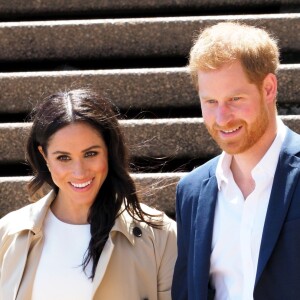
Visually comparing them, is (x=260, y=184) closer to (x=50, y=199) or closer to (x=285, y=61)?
(x=50, y=199)

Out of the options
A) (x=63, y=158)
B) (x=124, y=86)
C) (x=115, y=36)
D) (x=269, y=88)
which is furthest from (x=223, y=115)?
(x=115, y=36)

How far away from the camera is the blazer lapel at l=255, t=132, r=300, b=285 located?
2375 mm

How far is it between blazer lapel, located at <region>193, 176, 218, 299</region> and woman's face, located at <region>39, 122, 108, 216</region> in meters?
0.48

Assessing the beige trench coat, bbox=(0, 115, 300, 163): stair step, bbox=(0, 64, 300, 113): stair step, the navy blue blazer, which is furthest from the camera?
bbox=(0, 64, 300, 113): stair step

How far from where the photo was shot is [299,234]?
2.35 m

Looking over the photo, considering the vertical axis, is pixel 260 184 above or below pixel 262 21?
below

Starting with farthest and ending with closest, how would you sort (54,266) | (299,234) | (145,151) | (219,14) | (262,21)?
(219,14), (262,21), (145,151), (54,266), (299,234)

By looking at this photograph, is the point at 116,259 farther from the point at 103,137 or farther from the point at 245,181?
the point at 245,181

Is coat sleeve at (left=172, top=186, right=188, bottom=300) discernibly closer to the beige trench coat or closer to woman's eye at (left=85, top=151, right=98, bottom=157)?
the beige trench coat

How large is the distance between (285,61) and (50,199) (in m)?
2.09

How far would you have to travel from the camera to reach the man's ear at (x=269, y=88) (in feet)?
7.89

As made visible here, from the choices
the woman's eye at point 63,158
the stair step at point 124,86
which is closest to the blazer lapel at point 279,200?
the woman's eye at point 63,158

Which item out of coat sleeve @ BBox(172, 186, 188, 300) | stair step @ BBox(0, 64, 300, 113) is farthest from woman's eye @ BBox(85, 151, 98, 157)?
stair step @ BBox(0, 64, 300, 113)

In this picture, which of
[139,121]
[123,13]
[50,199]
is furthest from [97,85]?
[50,199]
